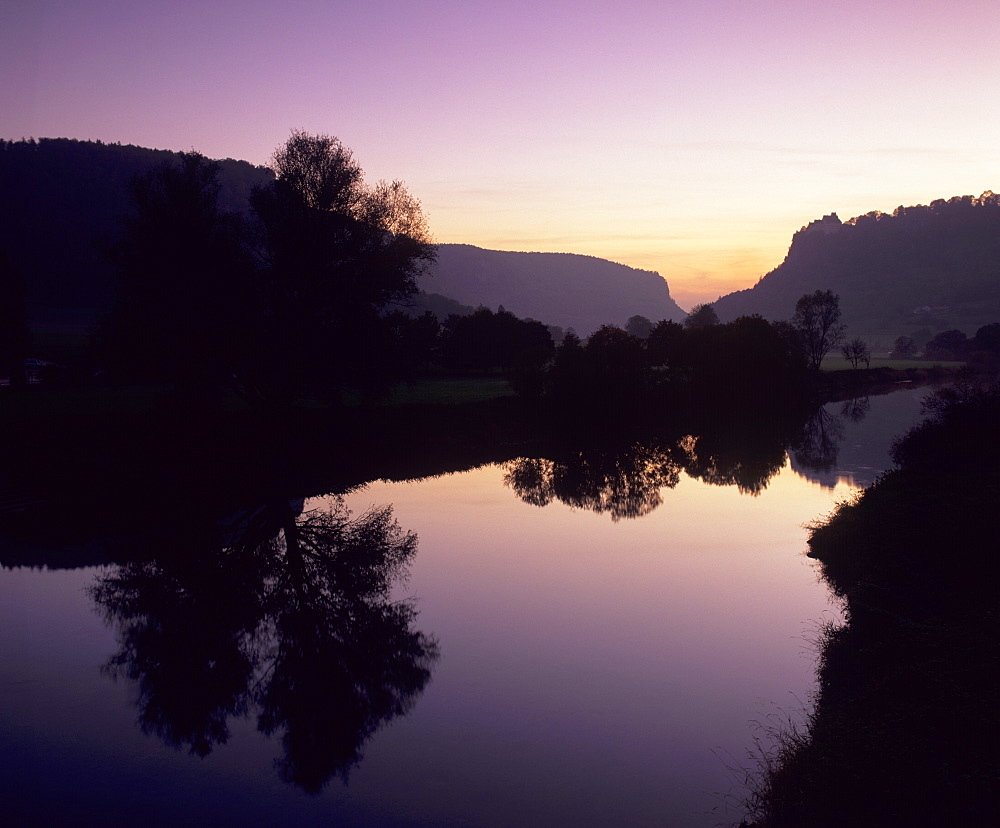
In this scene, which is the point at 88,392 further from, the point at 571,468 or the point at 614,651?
the point at 614,651

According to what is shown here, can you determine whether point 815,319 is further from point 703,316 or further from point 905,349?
point 905,349

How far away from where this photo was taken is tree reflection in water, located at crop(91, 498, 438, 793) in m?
13.2

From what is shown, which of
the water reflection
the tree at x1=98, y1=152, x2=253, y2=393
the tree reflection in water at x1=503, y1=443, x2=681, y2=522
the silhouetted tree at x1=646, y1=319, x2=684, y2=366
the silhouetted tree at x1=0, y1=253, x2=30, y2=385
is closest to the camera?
the tree reflection in water at x1=503, y1=443, x2=681, y2=522

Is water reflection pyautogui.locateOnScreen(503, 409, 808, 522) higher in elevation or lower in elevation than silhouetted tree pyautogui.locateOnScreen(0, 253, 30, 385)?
lower

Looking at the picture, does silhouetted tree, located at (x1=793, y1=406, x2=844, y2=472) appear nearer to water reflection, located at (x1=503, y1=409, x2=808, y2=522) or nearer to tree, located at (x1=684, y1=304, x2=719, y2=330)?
water reflection, located at (x1=503, y1=409, x2=808, y2=522)

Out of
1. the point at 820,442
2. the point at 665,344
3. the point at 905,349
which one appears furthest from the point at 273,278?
the point at 905,349

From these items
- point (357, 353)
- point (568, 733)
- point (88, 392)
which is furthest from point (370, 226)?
point (568, 733)

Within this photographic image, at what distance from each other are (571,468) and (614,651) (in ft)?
86.2

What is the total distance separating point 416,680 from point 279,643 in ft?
13.1

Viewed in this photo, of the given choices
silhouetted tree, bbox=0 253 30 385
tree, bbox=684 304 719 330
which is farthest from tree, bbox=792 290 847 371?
silhouetted tree, bbox=0 253 30 385

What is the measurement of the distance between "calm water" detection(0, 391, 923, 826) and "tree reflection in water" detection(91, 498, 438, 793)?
0.07m

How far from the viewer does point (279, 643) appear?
55.9ft

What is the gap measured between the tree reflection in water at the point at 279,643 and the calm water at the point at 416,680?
0.23 ft

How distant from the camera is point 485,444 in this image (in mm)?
51781
